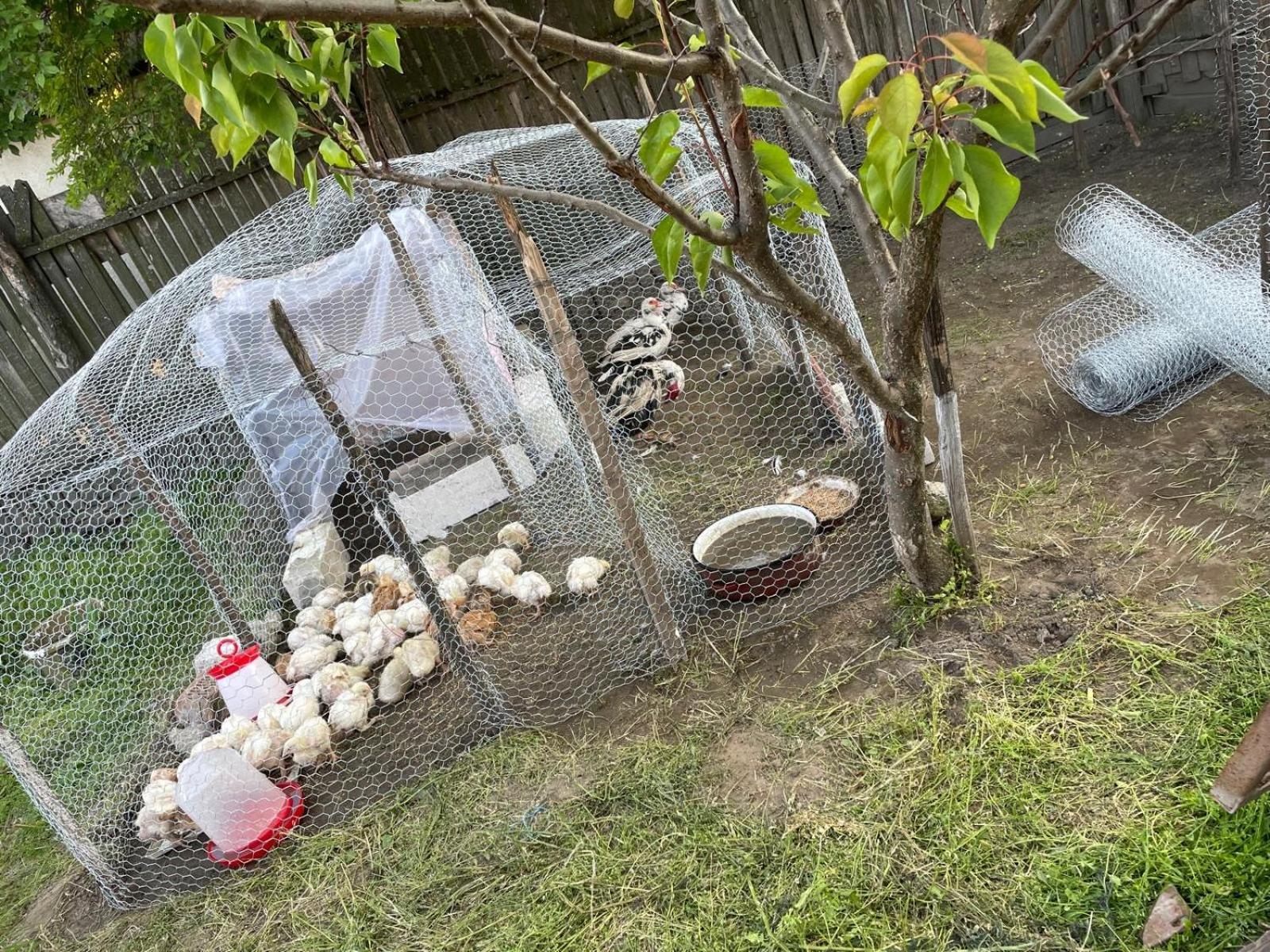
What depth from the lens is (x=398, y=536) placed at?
273 cm

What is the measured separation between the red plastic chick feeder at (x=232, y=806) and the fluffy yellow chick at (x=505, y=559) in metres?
1.17

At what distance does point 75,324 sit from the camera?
264 inches

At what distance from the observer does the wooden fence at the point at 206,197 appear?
6324mm

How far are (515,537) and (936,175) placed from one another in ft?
9.80

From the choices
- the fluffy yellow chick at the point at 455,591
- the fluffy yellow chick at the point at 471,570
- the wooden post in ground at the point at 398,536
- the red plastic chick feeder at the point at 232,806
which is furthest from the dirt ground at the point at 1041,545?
the red plastic chick feeder at the point at 232,806

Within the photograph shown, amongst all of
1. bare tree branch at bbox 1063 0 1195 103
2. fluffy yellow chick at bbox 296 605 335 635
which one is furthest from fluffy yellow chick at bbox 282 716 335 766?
bare tree branch at bbox 1063 0 1195 103

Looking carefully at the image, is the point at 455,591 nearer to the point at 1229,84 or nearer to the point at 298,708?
the point at 298,708

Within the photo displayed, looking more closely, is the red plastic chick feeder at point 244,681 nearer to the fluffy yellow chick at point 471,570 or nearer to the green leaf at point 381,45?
the fluffy yellow chick at point 471,570

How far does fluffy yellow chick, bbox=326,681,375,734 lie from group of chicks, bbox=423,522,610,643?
420 millimetres

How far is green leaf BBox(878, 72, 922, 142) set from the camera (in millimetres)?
976

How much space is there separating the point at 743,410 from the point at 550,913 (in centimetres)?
272

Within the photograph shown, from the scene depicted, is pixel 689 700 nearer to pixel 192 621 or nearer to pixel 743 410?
pixel 743 410

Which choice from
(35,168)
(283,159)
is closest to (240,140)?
(283,159)

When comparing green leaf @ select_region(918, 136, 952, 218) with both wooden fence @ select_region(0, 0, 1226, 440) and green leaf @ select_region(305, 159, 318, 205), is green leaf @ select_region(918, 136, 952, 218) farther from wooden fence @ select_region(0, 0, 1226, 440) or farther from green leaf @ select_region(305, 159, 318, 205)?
wooden fence @ select_region(0, 0, 1226, 440)
